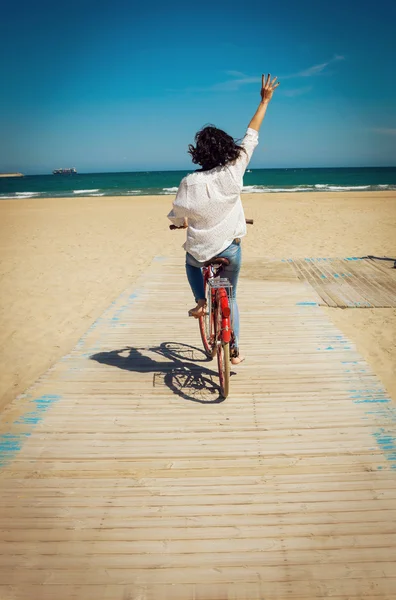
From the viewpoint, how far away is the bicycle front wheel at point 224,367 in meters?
2.79

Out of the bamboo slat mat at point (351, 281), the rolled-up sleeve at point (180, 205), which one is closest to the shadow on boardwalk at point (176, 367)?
the rolled-up sleeve at point (180, 205)

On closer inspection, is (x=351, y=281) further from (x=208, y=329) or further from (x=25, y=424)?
(x=25, y=424)

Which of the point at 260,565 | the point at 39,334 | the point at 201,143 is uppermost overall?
the point at 201,143

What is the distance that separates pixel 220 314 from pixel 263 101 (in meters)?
1.49

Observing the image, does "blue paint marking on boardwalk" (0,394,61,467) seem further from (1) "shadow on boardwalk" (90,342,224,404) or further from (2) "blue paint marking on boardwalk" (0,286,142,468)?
(1) "shadow on boardwalk" (90,342,224,404)

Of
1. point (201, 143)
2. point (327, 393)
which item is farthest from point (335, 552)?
point (201, 143)

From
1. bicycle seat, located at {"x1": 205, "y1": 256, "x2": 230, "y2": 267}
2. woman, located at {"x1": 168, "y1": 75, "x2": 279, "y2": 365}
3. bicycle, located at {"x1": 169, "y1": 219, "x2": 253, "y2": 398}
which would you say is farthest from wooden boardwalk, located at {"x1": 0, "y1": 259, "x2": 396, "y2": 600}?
woman, located at {"x1": 168, "y1": 75, "x2": 279, "y2": 365}

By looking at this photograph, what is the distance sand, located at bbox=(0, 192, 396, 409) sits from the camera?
542 centimetres

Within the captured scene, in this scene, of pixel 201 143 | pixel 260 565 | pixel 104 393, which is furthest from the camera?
pixel 104 393

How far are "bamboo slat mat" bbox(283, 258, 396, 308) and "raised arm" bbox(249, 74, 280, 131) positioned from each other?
3956mm

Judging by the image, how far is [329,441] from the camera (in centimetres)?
247

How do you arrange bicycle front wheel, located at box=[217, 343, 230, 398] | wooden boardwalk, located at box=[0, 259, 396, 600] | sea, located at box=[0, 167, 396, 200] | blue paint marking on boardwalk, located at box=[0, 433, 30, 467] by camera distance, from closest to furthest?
1. wooden boardwalk, located at box=[0, 259, 396, 600]
2. blue paint marking on boardwalk, located at box=[0, 433, 30, 467]
3. bicycle front wheel, located at box=[217, 343, 230, 398]
4. sea, located at box=[0, 167, 396, 200]

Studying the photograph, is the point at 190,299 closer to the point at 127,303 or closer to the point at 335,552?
the point at 127,303

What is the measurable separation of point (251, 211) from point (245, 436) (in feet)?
66.1
